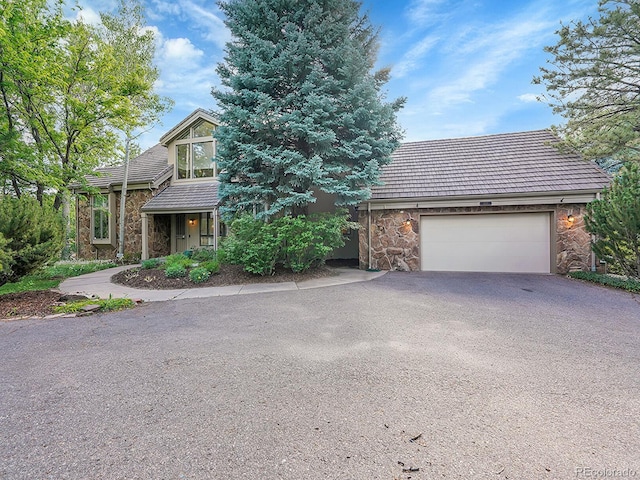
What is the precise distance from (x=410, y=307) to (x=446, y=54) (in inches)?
374

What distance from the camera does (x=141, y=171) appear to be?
14617 millimetres

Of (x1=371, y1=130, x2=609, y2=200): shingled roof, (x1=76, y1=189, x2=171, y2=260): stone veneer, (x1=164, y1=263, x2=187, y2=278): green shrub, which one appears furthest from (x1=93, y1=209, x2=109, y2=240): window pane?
(x1=371, y1=130, x2=609, y2=200): shingled roof

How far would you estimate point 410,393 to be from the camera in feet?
8.08

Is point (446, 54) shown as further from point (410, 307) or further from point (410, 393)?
point (410, 393)

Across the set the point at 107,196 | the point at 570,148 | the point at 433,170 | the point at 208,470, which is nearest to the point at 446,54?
the point at 433,170

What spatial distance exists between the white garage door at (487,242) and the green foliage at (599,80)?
3526mm

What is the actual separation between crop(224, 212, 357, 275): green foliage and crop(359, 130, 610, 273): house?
2.67 meters

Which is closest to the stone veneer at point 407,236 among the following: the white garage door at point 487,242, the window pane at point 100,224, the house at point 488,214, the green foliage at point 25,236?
the house at point 488,214

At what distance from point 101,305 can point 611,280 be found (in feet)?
37.5

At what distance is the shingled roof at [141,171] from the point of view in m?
13.7

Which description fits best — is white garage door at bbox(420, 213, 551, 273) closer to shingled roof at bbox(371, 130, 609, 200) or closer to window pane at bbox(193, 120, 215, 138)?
shingled roof at bbox(371, 130, 609, 200)

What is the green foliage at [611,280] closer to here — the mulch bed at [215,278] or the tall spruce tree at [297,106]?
the tall spruce tree at [297,106]

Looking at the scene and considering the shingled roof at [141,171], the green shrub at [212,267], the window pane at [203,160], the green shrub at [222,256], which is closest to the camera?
the green shrub at [212,267]

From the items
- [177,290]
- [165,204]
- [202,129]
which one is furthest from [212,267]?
[202,129]
